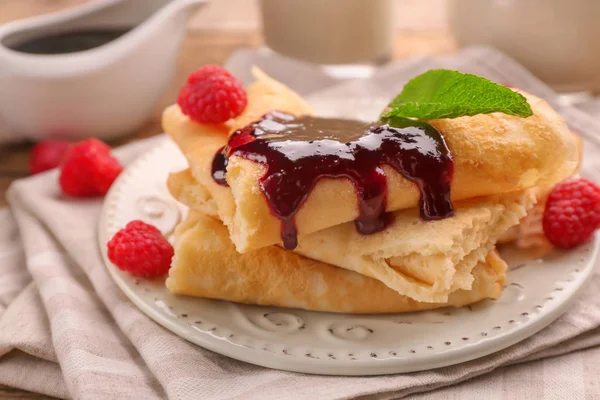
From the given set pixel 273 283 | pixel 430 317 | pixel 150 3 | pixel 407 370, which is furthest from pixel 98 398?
pixel 150 3

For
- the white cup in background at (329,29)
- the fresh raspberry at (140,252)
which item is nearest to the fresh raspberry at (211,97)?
the fresh raspberry at (140,252)

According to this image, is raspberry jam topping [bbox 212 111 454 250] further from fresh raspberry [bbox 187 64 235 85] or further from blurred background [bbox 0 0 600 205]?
blurred background [bbox 0 0 600 205]

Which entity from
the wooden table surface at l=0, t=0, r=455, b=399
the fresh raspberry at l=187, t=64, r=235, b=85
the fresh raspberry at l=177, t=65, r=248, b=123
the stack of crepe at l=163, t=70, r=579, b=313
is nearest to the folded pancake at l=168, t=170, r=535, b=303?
the stack of crepe at l=163, t=70, r=579, b=313

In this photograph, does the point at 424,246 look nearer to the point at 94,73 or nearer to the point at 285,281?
the point at 285,281

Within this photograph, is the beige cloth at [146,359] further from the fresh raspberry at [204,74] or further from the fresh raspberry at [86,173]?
the fresh raspberry at [204,74]

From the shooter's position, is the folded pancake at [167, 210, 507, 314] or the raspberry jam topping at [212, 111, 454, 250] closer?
the raspberry jam topping at [212, 111, 454, 250]

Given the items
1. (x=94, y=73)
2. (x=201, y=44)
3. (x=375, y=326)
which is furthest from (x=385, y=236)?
(x=201, y=44)
